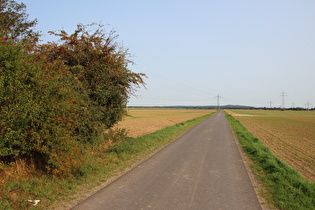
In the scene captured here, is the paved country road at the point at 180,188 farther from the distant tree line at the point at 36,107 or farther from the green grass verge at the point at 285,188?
the distant tree line at the point at 36,107

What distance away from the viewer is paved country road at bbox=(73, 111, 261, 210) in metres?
4.67

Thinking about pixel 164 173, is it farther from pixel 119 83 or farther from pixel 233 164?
pixel 119 83

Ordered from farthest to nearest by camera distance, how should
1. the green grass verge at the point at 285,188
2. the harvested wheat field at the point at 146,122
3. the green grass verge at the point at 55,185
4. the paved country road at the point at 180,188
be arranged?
the harvested wheat field at the point at 146,122 → the green grass verge at the point at 285,188 → the paved country road at the point at 180,188 → the green grass verge at the point at 55,185

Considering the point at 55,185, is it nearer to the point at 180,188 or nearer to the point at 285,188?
the point at 180,188

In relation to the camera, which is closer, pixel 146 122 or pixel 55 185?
pixel 55 185

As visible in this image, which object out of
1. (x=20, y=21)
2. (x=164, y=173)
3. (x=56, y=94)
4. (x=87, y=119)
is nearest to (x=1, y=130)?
(x=56, y=94)

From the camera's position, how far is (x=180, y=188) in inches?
224

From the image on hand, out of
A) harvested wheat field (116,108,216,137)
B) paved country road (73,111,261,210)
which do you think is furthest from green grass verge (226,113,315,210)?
harvested wheat field (116,108,216,137)

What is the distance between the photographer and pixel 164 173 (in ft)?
23.1

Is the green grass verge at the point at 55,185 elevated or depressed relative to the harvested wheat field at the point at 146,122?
elevated

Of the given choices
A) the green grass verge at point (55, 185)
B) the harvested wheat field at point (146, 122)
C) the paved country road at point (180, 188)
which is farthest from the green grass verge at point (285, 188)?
the harvested wheat field at point (146, 122)

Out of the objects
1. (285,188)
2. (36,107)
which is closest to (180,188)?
(285,188)

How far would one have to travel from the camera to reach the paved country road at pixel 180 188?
4.67 metres

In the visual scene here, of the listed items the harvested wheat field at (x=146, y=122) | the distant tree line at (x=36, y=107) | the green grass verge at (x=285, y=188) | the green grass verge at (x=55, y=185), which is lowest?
the harvested wheat field at (x=146, y=122)
